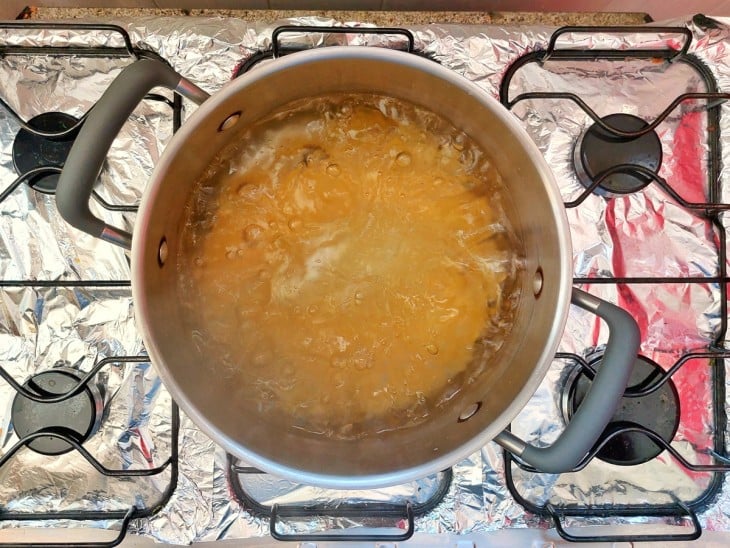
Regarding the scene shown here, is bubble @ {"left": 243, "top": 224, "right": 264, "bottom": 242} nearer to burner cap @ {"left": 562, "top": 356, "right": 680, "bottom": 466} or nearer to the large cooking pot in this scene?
the large cooking pot

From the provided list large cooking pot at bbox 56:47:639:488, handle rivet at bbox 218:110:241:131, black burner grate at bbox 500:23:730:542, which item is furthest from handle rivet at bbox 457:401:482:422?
handle rivet at bbox 218:110:241:131

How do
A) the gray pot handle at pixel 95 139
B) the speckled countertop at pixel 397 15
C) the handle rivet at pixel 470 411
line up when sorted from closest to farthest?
the gray pot handle at pixel 95 139, the handle rivet at pixel 470 411, the speckled countertop at pixel 397 15

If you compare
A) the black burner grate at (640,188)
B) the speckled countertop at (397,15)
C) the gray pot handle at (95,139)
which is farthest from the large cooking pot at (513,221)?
the speckled countertop at (397,15)

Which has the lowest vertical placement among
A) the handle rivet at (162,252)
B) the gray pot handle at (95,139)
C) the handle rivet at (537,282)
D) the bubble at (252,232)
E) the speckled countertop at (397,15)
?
the handle rivet at (537,282)

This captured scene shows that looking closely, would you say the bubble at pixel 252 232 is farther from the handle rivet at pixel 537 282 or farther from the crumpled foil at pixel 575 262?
the handle rivet at pixel 537 282

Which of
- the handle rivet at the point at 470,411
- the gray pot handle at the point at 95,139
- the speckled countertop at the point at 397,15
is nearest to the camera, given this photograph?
the gray pot handle at the point at 95,139

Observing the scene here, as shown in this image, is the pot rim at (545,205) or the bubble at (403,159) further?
the bubble at (403,159)

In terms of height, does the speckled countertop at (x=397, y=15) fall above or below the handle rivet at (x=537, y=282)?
above
